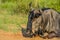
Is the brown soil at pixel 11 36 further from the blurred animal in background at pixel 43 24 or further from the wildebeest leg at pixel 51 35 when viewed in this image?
the wildebeest leg at pixel 51 35

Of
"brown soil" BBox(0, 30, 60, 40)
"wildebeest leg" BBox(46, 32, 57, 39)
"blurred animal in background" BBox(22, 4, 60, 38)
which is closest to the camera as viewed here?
"brown soil" BBox(0, 30, 60, 40)

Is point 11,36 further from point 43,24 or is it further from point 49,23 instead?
point 49,23

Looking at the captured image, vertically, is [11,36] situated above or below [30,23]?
below

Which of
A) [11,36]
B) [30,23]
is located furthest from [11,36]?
[30,23]

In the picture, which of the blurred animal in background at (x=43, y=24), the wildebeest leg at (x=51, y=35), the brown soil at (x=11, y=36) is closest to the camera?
the brown soil at (x=11, y=36)

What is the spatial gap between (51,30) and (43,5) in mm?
7242

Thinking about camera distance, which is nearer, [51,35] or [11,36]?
[11,36]

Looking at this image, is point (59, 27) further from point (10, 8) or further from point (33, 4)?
point (10, 8)

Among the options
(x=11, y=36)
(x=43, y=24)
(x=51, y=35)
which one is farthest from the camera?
(x=43, y=24)

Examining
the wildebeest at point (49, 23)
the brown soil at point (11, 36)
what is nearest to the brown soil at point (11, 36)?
the brown soil at point (11, 36)

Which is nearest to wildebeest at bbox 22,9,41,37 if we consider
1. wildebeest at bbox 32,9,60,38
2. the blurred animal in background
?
the blurred animal in background

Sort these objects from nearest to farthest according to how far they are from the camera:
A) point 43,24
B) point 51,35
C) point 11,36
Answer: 1. point 11,36
2. point 51,35
3. point 43,24

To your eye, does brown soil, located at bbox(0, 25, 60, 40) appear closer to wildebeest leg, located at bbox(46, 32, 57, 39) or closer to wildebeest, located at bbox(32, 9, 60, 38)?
wildebeest leg, located at bbox(46, 32, 57, 39)

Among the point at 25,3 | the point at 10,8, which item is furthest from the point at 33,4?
the point at 10,8
